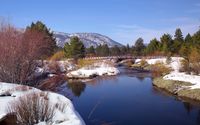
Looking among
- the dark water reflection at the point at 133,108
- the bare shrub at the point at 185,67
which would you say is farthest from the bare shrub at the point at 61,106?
the bare shrub at the point at 185,67

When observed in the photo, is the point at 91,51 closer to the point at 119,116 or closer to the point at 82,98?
the point at 82,98

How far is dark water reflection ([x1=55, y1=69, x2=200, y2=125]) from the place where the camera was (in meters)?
23.0

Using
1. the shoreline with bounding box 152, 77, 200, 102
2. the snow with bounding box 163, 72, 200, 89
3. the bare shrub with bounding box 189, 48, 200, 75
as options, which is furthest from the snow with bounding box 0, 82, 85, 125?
the bare shrub with bounding box 189, 48, 200, 75

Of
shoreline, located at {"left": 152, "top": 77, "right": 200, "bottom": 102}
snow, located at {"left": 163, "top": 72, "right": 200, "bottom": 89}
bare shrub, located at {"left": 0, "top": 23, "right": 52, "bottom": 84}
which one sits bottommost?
shoreline, located at {"left": 152, "top": 77, "right": 200, "bottom": 102}

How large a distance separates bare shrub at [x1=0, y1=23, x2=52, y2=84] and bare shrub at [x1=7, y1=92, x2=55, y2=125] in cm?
765

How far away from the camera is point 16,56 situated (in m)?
18.9

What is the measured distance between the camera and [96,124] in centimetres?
2073

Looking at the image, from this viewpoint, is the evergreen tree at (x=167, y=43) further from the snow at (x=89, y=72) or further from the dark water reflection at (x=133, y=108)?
the dark water reflection at (x=133, y=108)

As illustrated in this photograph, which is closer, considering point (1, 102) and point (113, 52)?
point (1, 102)

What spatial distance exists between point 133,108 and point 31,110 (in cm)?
1756

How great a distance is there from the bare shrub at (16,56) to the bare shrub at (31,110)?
7.65 metres

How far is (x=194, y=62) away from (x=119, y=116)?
86.1ft

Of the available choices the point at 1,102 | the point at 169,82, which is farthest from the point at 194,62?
the point at 1,102

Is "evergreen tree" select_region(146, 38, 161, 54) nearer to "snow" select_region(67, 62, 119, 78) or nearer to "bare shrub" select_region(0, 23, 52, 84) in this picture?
"snow" select_region(67, 62, 119, 78)
